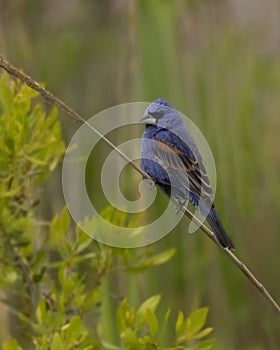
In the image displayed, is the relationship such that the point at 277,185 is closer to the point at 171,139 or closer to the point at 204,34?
the point at 204,34

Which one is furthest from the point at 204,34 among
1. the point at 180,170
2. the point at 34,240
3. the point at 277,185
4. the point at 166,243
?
the point at 180,170

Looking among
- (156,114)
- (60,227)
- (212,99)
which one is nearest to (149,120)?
(156,114)

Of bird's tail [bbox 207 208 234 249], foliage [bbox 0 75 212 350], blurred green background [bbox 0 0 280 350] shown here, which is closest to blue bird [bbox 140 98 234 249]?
bird's tail [bbox 207 208 234 249]

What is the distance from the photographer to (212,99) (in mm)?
2178

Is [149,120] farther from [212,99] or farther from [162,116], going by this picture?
[212,99]

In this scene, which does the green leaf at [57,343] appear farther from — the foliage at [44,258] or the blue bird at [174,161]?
the blue bird at [174,161]

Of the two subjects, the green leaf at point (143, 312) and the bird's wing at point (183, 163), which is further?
the green leaf at point (143, 312)

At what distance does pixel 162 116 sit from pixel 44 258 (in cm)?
38

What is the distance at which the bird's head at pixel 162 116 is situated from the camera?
138 cm

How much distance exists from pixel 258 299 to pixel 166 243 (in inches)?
13.6

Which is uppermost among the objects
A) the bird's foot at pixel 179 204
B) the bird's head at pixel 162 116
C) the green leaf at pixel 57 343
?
the bird's head at pixel 162 116

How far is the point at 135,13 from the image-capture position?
2049 millimetres

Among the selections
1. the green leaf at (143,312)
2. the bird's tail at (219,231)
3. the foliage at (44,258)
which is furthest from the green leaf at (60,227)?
the bird's tail at (219,231)

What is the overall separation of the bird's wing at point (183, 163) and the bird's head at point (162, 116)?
1 cm
